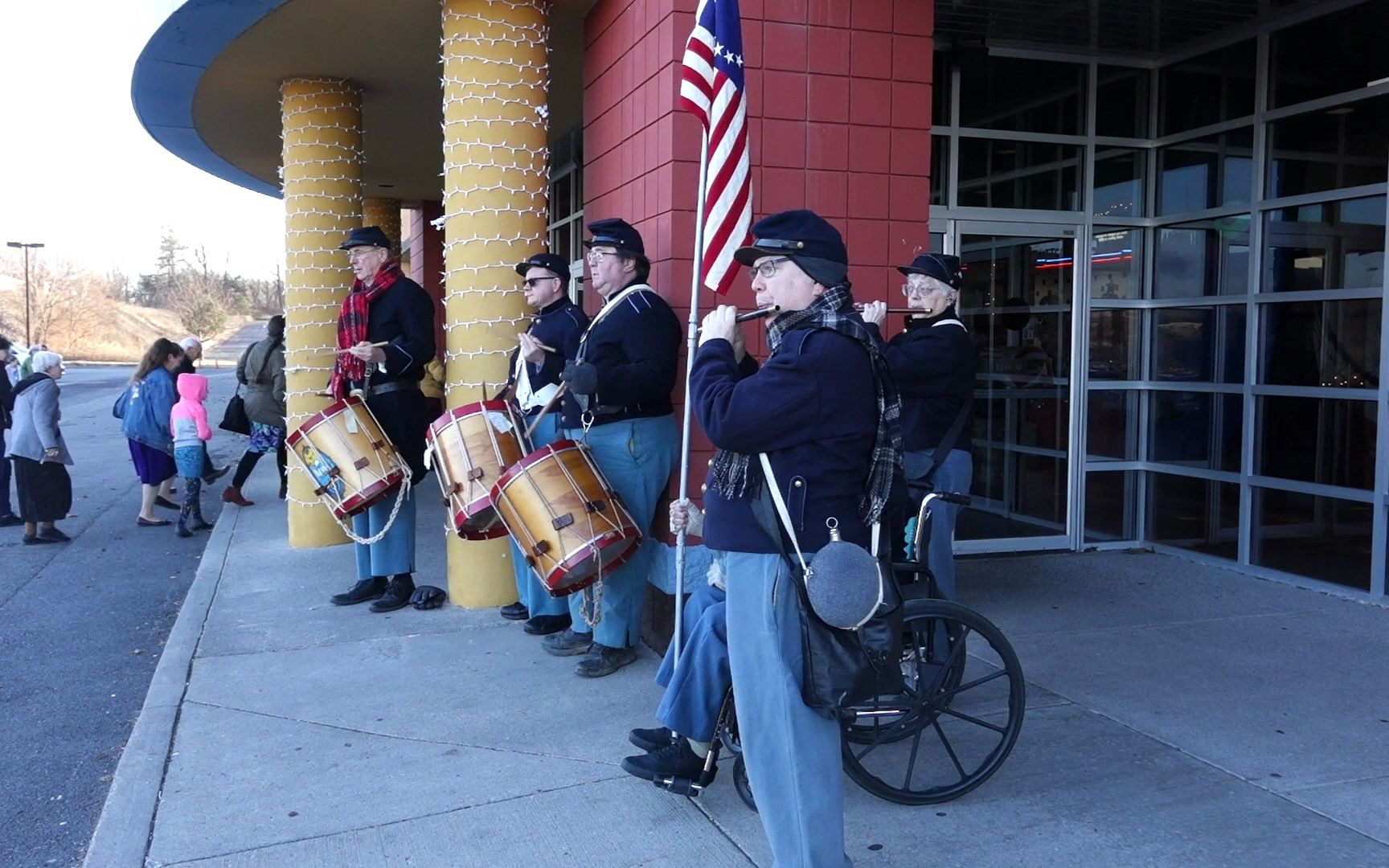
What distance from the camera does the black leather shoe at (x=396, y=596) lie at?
6.29 m

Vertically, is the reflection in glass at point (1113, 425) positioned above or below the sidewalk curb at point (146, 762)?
above

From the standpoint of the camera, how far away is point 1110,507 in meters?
7.75

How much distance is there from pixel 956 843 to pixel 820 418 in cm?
147

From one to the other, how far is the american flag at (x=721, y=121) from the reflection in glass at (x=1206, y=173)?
408 centimetres

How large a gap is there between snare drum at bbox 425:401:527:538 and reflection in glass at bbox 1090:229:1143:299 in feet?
14.4

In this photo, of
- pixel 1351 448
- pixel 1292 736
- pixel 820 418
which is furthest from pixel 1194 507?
pixel 820 418

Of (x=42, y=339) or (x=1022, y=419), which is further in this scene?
(x=42, y=339)

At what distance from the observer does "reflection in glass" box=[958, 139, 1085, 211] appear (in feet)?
23.7

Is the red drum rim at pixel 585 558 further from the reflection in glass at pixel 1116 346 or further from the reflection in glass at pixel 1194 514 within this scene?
the reflection in glass at pixel 1194 514

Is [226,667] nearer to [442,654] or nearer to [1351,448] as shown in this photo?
[442,654]

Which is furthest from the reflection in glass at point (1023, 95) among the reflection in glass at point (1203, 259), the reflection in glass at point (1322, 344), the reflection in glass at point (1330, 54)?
the reflection in glass at point (1322, 344)

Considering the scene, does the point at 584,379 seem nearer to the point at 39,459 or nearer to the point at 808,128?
the point at 808,128

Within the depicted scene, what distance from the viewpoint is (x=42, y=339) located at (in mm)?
69438

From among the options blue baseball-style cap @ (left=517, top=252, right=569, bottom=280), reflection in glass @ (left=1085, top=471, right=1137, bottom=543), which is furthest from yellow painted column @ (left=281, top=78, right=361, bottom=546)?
reflection in glass @ (left=1085, top=471, right=1137, bottom=543)
